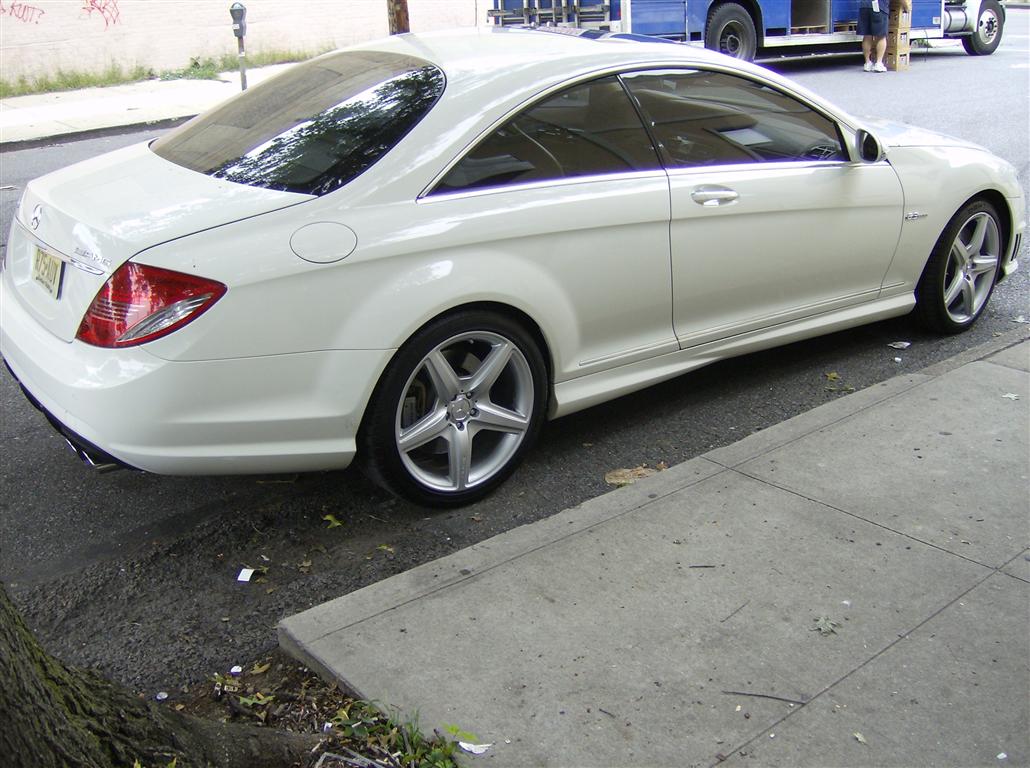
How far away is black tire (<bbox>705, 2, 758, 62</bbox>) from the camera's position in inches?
649

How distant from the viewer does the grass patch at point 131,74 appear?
17609 millimetres

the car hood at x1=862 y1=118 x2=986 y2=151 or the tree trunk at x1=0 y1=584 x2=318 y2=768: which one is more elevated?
the car hood at x1=862 y1=118 x2=986 y2=151

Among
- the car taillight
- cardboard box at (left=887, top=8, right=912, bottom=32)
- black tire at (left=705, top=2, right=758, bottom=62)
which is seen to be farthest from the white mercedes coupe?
cardboard box at (left=887, top=8, right=912, bottom=32)

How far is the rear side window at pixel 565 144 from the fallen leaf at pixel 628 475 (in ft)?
4.02

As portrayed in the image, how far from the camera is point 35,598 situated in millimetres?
3721

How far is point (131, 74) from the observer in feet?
61.8

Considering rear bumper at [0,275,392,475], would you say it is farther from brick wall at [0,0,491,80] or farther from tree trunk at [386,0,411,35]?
brick wall at [0,0,491,80]

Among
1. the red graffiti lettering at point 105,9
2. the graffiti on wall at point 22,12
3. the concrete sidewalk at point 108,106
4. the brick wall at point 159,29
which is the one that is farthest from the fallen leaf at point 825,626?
the red graffiti lettering at point 105,9

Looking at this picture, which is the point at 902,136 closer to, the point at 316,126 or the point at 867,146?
the point at 867,146

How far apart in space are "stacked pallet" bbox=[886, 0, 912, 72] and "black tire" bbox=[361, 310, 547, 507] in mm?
15865

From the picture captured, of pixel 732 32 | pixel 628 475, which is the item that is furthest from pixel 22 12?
pixel 628 475

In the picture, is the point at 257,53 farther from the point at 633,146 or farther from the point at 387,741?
the point at 387,741

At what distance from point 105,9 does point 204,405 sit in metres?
17.3

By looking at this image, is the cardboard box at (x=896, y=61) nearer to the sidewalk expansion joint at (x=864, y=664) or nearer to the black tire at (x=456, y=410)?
the black tire at (x=456, y=410)
